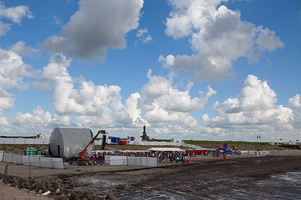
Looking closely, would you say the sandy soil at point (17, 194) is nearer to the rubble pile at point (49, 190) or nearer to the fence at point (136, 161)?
the rubble pile at point (49, 190)

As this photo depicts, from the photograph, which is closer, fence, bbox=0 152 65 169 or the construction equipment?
fence, bbox=0 152 65 169

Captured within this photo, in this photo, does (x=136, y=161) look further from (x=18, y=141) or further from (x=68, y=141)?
(x=18, y=141)

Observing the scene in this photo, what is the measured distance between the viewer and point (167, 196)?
19.3 meters

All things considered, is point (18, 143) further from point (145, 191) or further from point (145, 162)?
point (145, 191)

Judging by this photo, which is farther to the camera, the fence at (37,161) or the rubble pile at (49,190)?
the fence at (37,161)

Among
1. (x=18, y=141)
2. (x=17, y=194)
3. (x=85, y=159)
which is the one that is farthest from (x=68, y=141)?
(x=18, y=141)

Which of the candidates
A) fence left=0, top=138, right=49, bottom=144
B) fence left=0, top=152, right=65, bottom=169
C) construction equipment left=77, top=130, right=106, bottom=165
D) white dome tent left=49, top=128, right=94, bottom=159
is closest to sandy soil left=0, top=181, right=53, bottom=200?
fence left=0, top=152, right=65, bottom=169

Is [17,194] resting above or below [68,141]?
below

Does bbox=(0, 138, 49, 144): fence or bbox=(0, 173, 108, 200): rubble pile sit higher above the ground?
bbox=(0, 138, 49, 144): fence

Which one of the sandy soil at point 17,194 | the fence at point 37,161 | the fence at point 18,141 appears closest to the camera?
the sandy soil at point 17,194

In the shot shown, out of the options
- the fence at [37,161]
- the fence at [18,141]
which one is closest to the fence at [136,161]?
the fence at [37,161]

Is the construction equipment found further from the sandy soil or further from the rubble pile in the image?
the sandy soil

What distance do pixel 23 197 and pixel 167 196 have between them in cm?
931

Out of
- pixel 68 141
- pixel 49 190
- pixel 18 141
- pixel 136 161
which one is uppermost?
pixel 68 141
